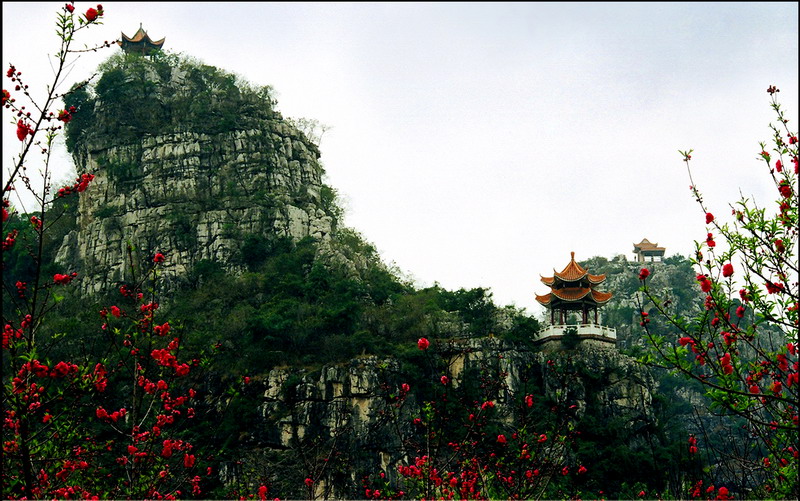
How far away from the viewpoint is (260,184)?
3891cm

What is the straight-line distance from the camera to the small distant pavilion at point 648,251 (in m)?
66.2

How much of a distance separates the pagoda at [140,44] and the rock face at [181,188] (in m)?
4.55

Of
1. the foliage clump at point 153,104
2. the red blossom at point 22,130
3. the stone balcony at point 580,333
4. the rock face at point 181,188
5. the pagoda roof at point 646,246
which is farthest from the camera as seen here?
the pagoda roof at point 646,246

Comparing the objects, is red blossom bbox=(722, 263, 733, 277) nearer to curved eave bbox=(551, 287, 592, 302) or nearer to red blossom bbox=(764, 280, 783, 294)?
red blossom bbox=(764, 280, 783, 294)

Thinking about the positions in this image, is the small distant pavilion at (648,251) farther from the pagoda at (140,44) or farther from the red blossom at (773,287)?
the red blossom at (773,287)

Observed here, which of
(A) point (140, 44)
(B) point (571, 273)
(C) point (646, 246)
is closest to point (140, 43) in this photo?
(A) point (140, 44)

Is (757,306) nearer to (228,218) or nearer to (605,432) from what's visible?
(605,432)

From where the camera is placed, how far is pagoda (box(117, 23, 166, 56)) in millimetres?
47438

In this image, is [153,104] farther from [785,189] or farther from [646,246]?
[646,246]

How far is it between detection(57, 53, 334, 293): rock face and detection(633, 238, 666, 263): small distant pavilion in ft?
118

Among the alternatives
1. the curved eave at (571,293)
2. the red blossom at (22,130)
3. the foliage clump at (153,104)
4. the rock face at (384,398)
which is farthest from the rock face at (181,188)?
the red blossom at (22,130)

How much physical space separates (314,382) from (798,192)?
22.5 meters

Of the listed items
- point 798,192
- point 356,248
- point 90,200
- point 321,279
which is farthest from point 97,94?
point 798,192

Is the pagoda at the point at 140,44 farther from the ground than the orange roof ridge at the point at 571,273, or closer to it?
farther from the ground
